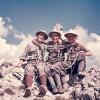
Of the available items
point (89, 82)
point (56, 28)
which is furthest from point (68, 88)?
point (56, 28)

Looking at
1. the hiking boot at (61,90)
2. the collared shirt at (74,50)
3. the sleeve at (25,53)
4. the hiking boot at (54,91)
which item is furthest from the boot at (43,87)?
the collared shirt at (74,50)

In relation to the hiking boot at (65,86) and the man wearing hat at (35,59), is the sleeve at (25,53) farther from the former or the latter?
the hiking boot at (65,86)

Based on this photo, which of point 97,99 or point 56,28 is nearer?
point 97,99

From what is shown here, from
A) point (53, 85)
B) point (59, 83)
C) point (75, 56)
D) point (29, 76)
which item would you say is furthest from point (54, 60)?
point (29, 76)

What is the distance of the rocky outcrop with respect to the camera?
14656 mm

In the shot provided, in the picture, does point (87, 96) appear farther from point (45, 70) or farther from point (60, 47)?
point (60, 47)

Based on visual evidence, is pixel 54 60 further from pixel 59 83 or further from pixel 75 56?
pixel 59 83

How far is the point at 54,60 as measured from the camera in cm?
1672

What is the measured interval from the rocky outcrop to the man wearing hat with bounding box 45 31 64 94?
0.43 m

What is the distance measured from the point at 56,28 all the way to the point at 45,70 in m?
2.62

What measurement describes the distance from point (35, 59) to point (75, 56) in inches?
74.4

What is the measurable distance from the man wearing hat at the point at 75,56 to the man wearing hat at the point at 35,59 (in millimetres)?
1326

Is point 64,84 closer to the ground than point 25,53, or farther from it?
closer to the ground

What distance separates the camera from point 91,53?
54.0ft
